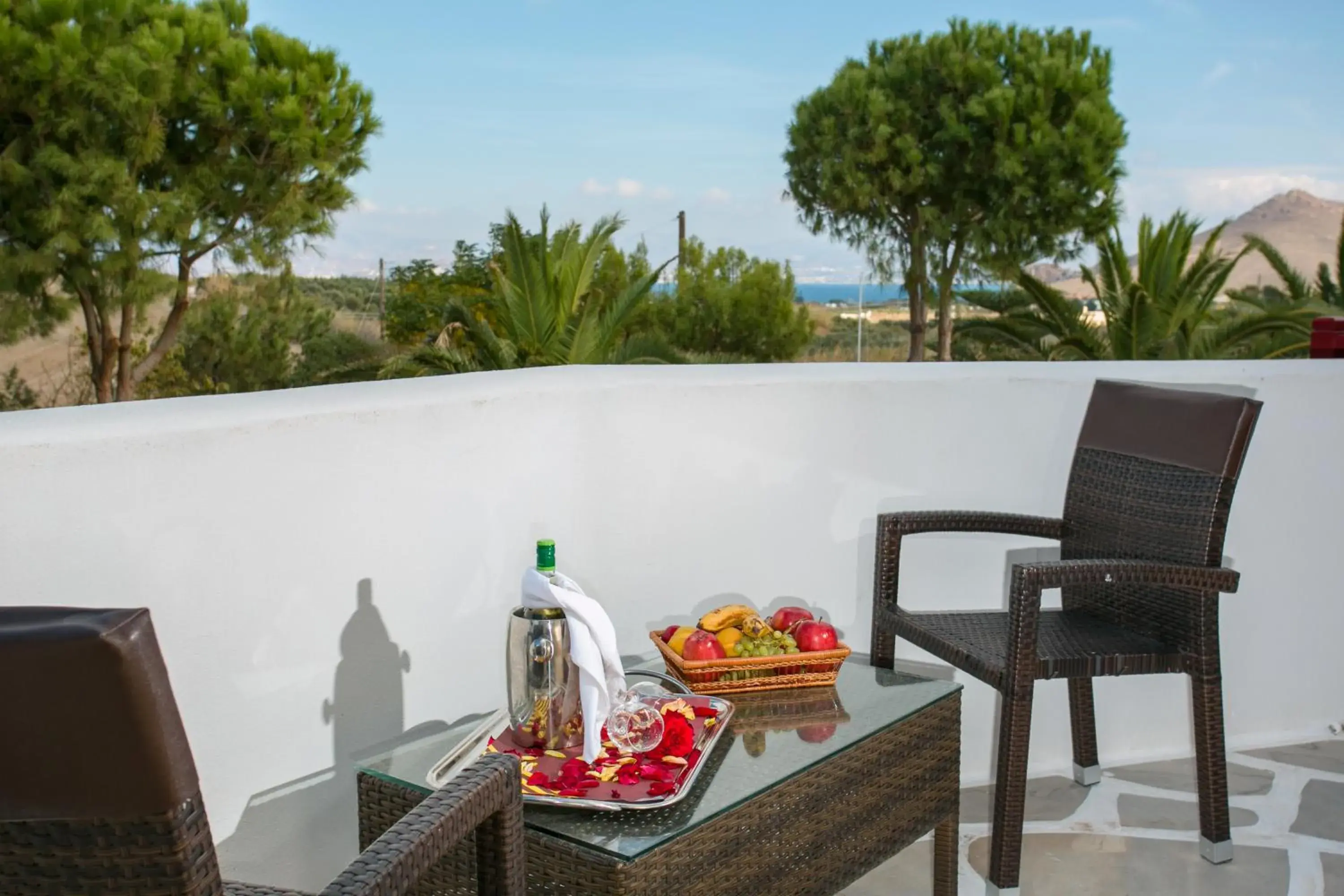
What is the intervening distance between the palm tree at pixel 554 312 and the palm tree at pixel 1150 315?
398 cm

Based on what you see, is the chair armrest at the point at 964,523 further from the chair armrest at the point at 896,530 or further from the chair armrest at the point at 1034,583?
the chair armrest at the point at 1034,583

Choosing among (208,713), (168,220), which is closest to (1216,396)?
(208,713)

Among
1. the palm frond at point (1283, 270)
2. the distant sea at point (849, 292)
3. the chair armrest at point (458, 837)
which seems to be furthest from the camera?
the distant sea at point (849, 292)

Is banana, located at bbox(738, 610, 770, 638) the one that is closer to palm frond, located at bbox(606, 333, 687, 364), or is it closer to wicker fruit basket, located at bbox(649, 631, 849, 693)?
wicker fruit basket, located at bbox(649, 631, 849, 693)

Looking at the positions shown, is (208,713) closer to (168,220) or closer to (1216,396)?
(1216,396)

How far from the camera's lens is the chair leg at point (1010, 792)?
2.23m

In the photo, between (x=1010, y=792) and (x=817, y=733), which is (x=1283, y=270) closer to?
(x=1010, y=792)

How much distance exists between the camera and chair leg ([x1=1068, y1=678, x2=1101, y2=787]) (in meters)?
2.84

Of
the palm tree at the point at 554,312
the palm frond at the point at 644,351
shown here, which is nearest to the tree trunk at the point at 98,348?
the palm tree at the point at 554,312

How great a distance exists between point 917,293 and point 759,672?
2966cm

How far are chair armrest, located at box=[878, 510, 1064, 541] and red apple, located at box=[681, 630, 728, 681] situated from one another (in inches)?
27.1

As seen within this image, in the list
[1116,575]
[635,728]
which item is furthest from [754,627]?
[1116,575]

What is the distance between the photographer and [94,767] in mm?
Result: 918

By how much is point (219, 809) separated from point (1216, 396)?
196 centimetres
